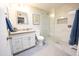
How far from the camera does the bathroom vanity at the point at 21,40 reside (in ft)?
4.68

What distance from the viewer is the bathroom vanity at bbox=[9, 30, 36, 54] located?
4.68 feet

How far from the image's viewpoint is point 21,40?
1.46 meters

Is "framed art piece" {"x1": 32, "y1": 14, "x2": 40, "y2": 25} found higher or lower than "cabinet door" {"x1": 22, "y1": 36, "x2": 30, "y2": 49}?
higher

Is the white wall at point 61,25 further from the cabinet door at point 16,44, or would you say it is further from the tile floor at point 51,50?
the cabinet door at point 16,44

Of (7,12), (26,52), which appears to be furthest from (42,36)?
(7,12)

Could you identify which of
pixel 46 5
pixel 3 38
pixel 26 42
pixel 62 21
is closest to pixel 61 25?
pixel 62 21

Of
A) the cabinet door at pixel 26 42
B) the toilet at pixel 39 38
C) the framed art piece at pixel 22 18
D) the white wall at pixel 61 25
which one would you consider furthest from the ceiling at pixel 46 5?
the cabinet door at pixel 26 42

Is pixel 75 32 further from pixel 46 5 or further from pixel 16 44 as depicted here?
pixel 16 44

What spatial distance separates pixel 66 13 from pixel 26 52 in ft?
3.12

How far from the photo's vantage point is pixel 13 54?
56.4 inches

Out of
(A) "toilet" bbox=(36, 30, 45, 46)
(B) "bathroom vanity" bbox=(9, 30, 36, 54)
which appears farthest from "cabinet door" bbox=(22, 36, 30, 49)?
(A) "toilet" bbox=(36, 30, 45, 46)

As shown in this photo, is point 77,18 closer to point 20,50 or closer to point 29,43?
point 29,43

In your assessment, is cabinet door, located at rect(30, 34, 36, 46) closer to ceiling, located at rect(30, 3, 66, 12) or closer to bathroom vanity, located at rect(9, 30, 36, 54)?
bathroom vanity, located at rect(9, 30, 36, 54)

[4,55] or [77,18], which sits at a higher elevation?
[77,18]
